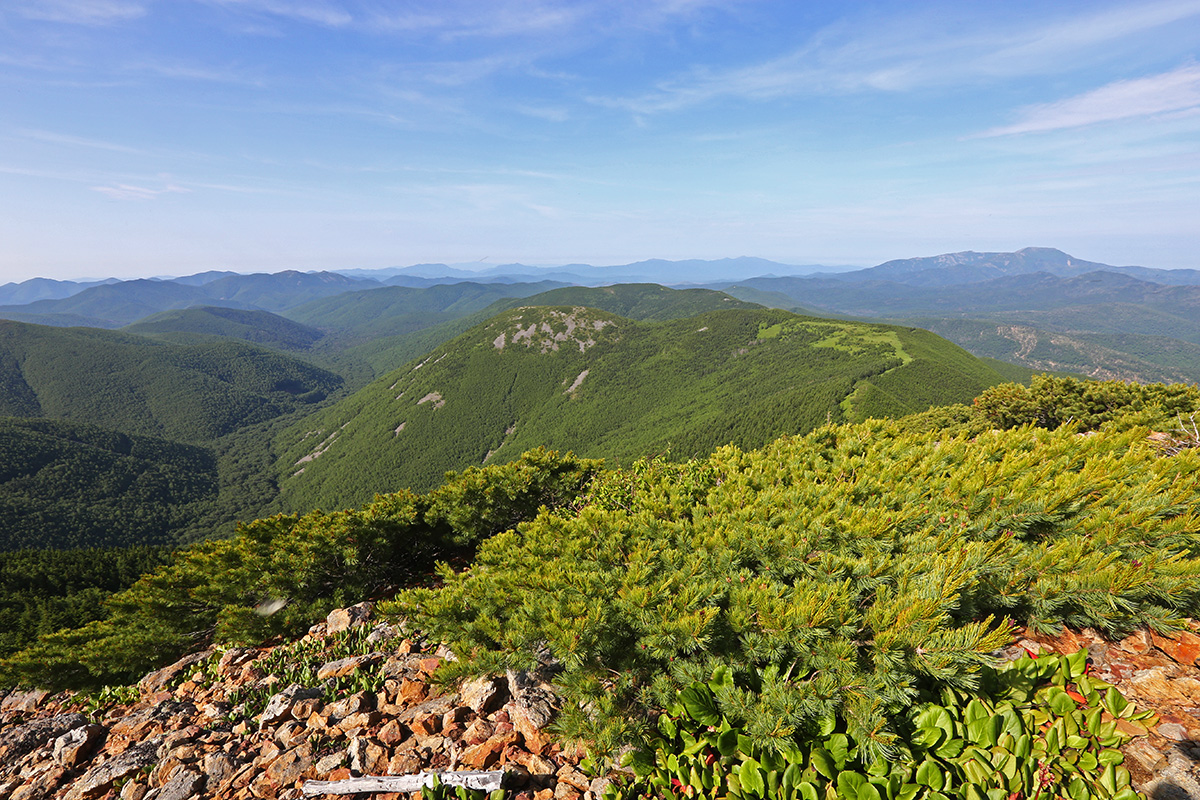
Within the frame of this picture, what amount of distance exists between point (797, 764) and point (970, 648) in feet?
7.78

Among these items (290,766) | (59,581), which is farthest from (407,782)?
(59,581)

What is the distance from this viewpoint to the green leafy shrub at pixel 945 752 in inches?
188

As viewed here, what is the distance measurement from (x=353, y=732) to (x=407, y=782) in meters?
2.16

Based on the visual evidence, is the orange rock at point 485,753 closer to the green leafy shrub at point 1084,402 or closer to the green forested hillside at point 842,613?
the green forested hillside at point 842,613

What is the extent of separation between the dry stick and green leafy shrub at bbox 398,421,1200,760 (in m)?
1.09

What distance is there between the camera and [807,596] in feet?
19.9

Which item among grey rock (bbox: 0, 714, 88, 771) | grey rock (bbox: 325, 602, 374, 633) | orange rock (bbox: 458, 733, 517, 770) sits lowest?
grey rock (bbox: 0, 714, 88, 771)

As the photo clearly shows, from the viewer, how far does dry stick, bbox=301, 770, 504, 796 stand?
5.66 m

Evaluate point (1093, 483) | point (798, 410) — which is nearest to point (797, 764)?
point (1093, 483)

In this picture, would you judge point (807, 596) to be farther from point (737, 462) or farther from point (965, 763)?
point (737, 462)

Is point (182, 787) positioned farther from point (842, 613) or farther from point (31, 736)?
point (842, 613)

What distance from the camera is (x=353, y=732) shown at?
747cm

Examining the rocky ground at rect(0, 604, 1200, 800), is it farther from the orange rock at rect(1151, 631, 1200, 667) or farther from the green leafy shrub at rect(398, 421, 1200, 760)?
the green leafy shrub at rect(398, 421, 1200, 760)

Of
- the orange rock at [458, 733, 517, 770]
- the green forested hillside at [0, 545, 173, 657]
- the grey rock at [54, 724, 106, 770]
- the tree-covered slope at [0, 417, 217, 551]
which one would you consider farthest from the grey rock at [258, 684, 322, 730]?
the tree-covered slope at [0, 417, 217, 551]
